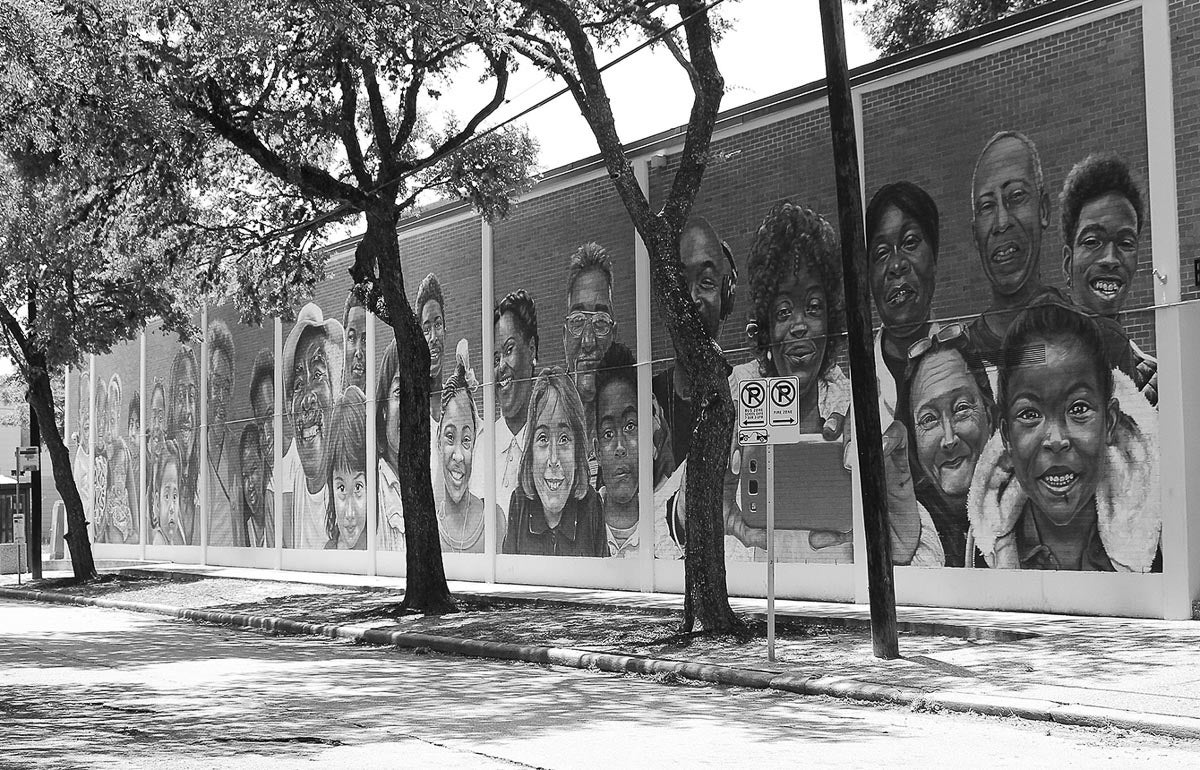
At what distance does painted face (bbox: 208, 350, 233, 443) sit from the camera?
37.2 meters

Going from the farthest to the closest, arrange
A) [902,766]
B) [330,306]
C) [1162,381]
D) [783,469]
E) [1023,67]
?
[330,306] < [783,469] < [1023,67] < [1162,381] < [902,766]

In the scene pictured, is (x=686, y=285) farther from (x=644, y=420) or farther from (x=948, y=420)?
(x=644, y=420)

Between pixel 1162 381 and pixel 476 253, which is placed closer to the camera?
pixel 1162 381

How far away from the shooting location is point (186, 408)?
3966 cm

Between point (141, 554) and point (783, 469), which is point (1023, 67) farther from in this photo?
point (141, 554)

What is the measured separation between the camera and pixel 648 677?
1380 centimetres

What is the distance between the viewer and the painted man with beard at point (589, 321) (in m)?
23.5

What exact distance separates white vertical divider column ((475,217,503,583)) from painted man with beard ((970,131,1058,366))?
11.2m

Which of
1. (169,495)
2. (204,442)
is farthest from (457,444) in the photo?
(169,495)

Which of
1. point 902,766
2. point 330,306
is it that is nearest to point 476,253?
point 330,306

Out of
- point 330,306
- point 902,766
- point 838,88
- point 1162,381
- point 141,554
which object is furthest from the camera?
point 141,554

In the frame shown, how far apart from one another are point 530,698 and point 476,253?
15.9 m

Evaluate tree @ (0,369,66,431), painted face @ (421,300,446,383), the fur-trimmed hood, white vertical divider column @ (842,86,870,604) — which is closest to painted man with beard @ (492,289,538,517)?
painted face @ (421,300,446,383)

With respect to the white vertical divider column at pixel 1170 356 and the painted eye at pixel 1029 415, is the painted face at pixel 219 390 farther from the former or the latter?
the white vertical divider column at pixel 1170 356
